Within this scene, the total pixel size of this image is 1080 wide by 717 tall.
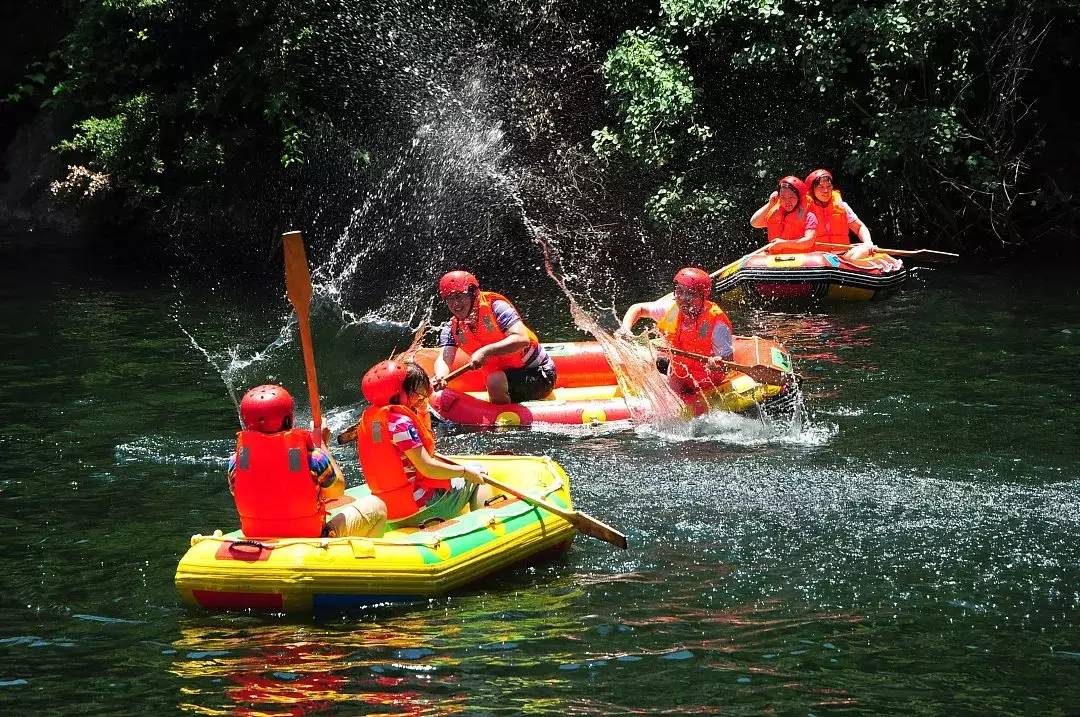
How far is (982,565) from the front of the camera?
23.3 ft

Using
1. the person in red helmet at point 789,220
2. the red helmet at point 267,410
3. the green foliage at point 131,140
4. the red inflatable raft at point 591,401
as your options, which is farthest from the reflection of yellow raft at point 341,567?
the green foliage at point 131,140

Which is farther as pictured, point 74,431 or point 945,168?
point 945,168

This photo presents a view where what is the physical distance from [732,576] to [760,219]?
8.61 metres

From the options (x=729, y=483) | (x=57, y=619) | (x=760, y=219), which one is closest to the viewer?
(x=57, y=619)

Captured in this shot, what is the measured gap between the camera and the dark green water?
233 inches

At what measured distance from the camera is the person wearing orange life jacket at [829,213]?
48.4ft

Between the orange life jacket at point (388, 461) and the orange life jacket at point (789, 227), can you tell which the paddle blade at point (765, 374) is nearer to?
the orange life jacket at point (388, 461)

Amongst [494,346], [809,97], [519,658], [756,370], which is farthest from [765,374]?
[809,97]

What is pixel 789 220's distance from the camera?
1489 centimetres

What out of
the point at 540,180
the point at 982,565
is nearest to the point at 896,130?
the point at 540,180

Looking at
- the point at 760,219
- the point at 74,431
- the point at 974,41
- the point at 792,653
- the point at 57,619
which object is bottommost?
the point at 792,653

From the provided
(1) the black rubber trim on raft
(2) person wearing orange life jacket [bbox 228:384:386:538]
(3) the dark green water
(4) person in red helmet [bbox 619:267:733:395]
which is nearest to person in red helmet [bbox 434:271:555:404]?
(3) the dark green water

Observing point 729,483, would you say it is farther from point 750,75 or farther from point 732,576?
point 750,75

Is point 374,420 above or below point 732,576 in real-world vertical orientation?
above
